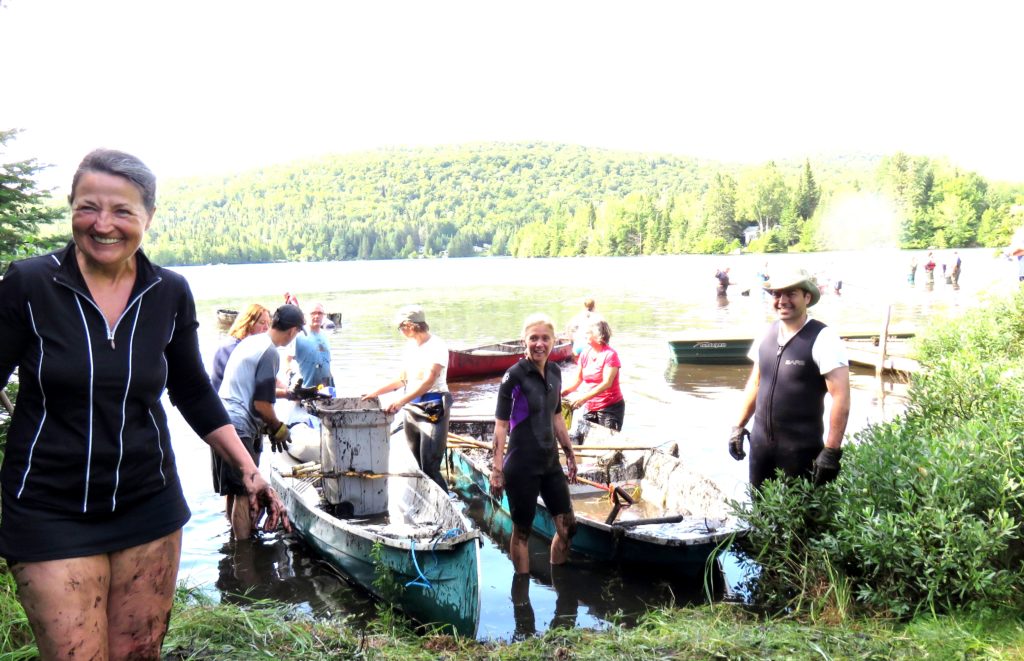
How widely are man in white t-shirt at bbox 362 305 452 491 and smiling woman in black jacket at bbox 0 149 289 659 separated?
559cm

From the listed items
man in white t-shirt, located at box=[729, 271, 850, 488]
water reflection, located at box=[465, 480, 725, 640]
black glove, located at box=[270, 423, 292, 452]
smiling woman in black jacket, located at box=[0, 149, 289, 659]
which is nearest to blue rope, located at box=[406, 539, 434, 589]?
water reflection, located at box=[465, 480, 725, 640]

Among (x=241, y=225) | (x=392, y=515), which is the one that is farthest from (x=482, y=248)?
(x=392, y=515)

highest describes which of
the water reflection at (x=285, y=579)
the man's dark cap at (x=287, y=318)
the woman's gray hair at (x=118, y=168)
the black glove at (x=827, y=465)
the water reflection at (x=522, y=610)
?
the woman's gray hair at (x=118, y=168)

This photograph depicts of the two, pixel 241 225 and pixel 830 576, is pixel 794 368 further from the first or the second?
pixel 241 225

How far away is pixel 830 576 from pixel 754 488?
0.77 meters

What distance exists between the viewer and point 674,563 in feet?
22.5

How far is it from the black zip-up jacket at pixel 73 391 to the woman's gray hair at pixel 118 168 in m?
0.23

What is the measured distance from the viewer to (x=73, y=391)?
2303 millimetres

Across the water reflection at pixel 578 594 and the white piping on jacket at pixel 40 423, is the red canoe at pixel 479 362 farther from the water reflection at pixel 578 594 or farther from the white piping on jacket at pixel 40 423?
the white piping on jacket at pixel 40 423

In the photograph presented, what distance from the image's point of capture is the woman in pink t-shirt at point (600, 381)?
9.77 metres

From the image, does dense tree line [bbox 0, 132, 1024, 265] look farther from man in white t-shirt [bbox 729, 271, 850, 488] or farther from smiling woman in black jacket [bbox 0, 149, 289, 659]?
smiling woman in black jacket [bbox 0, 149, 289, 659]

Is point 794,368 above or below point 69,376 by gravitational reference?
below

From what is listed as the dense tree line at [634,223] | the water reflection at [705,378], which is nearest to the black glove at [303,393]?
the water reflection at [705,378]

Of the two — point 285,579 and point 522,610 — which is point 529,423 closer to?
point 522,610
